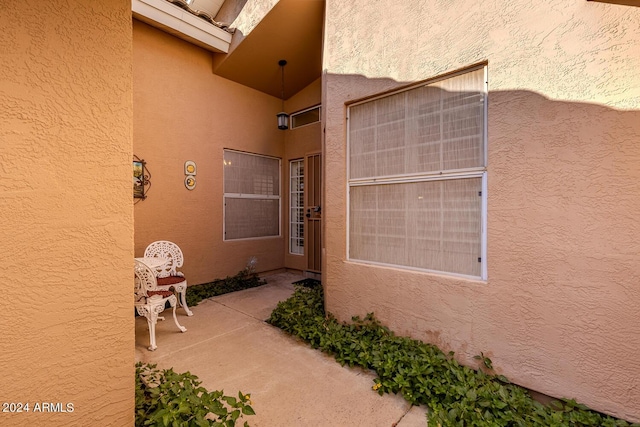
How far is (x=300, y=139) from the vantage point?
20.7 ft

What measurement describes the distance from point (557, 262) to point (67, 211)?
3.19 metres

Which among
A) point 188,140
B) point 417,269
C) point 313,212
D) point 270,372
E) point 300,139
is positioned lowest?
point 270,372

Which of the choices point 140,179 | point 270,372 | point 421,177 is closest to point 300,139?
point 140,179

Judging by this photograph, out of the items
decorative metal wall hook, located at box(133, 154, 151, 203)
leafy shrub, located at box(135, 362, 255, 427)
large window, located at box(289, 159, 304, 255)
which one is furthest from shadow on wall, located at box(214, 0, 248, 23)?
leafy shrub, located at box(135, 362, 255, 427)

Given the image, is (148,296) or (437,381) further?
(148,296)

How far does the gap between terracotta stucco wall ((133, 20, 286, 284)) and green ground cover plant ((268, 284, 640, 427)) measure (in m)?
2.76

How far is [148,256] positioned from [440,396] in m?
4.03

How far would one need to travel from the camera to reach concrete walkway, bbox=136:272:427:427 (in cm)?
210

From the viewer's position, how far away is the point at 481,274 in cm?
245

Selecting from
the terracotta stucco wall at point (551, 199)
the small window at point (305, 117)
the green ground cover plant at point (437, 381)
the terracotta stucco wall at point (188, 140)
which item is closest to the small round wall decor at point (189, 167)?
the terracotta stucco wall at point (188, 140)

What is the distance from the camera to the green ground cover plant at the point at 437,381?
1900 millimetres

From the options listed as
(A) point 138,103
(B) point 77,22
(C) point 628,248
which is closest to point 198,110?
(A) point 138,103

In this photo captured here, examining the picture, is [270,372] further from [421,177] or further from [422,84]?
[422,84]

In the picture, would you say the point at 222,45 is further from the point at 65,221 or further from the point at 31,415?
the point at 31,415
